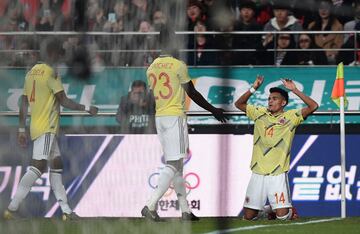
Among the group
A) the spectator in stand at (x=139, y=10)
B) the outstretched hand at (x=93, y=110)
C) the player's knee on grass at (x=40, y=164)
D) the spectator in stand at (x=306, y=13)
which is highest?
the spectator in stand at (x=306, y=13)

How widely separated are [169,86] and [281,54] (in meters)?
2.66

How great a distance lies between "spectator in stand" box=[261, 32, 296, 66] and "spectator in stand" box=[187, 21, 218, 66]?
87 centimetres

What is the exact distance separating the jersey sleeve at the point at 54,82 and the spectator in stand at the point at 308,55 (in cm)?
582

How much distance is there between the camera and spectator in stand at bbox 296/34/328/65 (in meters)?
13.1

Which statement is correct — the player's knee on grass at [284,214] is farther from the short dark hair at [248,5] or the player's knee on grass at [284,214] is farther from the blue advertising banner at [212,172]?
the short dark hair at [248,5]

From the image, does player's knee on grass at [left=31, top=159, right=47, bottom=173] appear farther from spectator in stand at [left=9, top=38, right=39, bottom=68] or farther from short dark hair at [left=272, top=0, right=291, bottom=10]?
short dark hair at [left=272, top=0, right=291, bottom=10]

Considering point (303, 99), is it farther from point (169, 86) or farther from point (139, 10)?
point (139, 10)

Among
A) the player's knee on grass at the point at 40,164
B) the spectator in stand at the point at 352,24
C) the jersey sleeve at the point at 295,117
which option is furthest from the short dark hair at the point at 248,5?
the player's knee on grass at the point at 40,164

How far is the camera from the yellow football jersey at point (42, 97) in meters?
6.94

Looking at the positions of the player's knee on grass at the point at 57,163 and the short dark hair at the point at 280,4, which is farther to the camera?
the short dark hair at the point at 280,4

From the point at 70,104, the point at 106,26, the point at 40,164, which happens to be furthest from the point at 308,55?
the point at 106,26

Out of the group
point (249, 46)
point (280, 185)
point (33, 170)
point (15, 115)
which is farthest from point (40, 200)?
point (249, 46)

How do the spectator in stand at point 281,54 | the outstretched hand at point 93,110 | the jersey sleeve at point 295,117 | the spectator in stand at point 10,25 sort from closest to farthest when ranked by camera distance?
the spectator in stand at point 10,25 < the outstretched hand at point 93,110 < the jersey sleeve at point 295,117 < the spectator in stand at point 281,54

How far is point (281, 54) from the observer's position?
13000 millimetres
